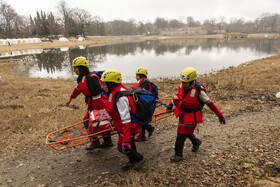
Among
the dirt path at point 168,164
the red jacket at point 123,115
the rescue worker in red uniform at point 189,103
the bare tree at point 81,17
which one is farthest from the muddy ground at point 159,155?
the bare tree at point 81,17

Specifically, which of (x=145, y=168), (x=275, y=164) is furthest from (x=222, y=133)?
(x=145, y=168)

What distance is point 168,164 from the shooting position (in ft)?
15.7

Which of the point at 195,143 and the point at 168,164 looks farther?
the point at 195,143

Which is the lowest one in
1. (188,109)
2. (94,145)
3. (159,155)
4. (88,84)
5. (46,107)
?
(159,155)

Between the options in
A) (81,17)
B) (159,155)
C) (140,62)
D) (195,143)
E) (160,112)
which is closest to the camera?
(195,143)

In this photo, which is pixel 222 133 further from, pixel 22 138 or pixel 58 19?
pixel 58 19

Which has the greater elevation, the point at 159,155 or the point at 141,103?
the point at 141,103

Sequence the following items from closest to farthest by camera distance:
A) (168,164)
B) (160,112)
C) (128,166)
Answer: (128,166) < (168,164) < (160,112)

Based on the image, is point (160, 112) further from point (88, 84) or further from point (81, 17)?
point (81, 17)

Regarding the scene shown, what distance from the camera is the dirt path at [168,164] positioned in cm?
402

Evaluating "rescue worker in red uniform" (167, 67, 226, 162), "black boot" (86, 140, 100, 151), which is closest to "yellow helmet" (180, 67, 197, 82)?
"rescue worker in red uniform" (167, 67, 226, 162)

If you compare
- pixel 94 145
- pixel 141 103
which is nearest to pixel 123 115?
pixel 141 103

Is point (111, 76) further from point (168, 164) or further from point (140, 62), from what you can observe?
point (140, 62)

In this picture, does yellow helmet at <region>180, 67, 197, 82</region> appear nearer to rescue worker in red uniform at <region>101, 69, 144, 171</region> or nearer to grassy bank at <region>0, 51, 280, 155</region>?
rescue worker in red uniform at <region>101, 69, 144, 171</region>
